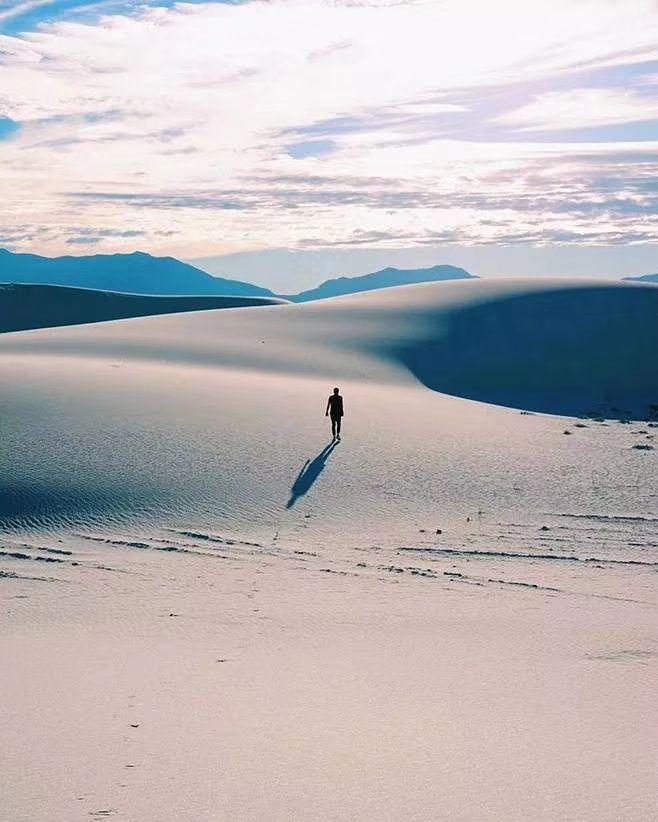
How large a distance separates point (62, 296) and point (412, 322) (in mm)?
96143

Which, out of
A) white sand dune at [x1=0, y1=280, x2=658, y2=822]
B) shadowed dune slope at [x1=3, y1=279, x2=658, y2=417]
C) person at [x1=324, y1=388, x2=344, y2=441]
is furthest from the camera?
shadowed dune slope at [x1=3, y1=279, x2=658, y2=417]

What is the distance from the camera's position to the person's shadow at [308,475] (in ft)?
47.6

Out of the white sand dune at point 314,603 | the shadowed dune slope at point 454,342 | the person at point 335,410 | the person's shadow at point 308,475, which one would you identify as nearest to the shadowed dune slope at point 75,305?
the shadowed dune slope at point 454,342

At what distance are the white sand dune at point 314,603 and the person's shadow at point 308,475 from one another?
0.10 m

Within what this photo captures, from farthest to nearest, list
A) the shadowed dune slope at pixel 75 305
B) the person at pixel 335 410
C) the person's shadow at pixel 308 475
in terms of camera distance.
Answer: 1. the shadowed dune slope at pixel 75 305
2. the person at pixel 335 410
3. the person's shadow at pixel 308 475

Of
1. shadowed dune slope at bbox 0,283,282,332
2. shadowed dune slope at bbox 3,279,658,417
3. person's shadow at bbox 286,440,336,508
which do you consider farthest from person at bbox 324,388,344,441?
shadowed dune slope at bbox 0,283,282,332

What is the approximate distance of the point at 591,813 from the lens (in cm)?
494

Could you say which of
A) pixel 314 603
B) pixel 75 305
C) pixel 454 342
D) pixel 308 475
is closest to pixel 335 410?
pixel 308 475

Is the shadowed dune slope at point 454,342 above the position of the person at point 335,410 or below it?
above

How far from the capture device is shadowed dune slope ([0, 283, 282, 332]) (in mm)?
119688

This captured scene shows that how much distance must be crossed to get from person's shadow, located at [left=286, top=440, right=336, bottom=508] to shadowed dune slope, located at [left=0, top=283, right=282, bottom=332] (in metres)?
105

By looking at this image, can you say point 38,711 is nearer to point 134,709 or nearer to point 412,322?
point 134,709

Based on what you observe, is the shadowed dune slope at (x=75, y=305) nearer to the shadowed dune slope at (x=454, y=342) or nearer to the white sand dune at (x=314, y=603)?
the shadowed dune slope at (x=454, y=342)

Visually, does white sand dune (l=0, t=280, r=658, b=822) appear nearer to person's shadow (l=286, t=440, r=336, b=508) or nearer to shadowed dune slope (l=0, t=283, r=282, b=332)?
person's shadow (l=286, t=440, r=336, b=508)
